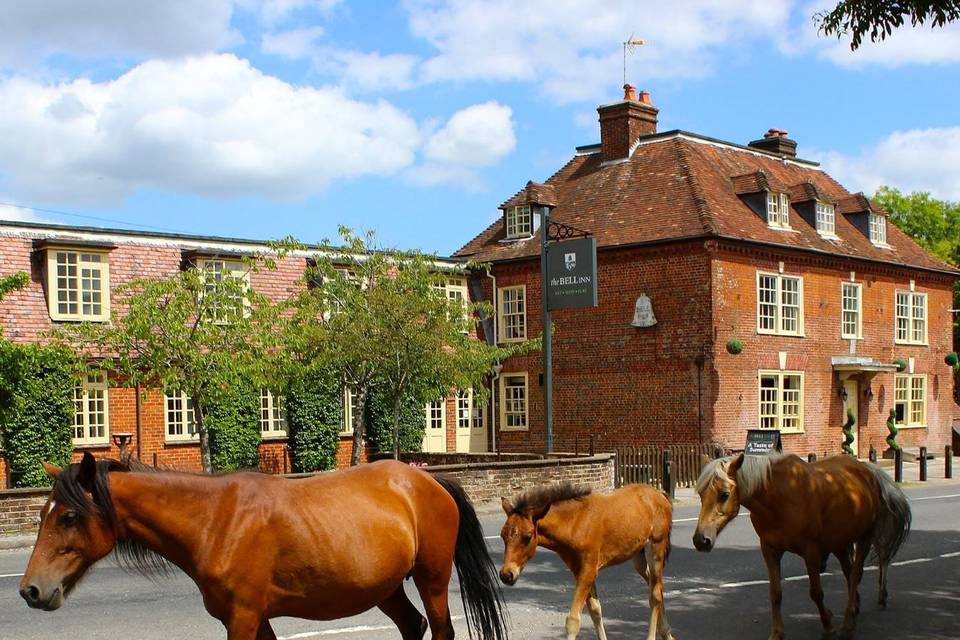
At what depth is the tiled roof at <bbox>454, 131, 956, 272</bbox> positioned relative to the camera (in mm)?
31781

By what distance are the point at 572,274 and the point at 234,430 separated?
382 inches

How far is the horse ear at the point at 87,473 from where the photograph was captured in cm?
558

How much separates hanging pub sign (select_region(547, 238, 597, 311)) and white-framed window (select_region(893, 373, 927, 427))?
1651cm

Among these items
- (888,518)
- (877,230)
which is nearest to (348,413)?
(877,230)

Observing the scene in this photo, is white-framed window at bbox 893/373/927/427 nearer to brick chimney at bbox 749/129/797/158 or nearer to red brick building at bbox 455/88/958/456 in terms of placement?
red brick building at bbox 455/88/958/456

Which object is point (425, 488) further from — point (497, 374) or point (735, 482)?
point (497, 374)

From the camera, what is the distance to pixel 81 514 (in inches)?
219

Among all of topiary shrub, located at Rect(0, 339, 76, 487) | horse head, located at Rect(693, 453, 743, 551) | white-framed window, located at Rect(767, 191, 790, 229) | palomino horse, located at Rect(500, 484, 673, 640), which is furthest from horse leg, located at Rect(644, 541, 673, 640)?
white-framed window, located at Rect(767, 191, 790, 229)

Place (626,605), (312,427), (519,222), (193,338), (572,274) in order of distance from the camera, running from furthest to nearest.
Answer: (519,222) → (312,427) → (572,274) → (193,338) → (626,605)

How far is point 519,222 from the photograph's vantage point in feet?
119

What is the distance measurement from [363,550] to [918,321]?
35.6 metres

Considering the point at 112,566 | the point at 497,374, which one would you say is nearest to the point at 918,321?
the point at 497,374

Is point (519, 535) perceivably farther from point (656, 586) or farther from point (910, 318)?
point (910, 318)

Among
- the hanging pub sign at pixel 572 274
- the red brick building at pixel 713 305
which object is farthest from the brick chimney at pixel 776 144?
the hanging pub sign at pixel 572 274
